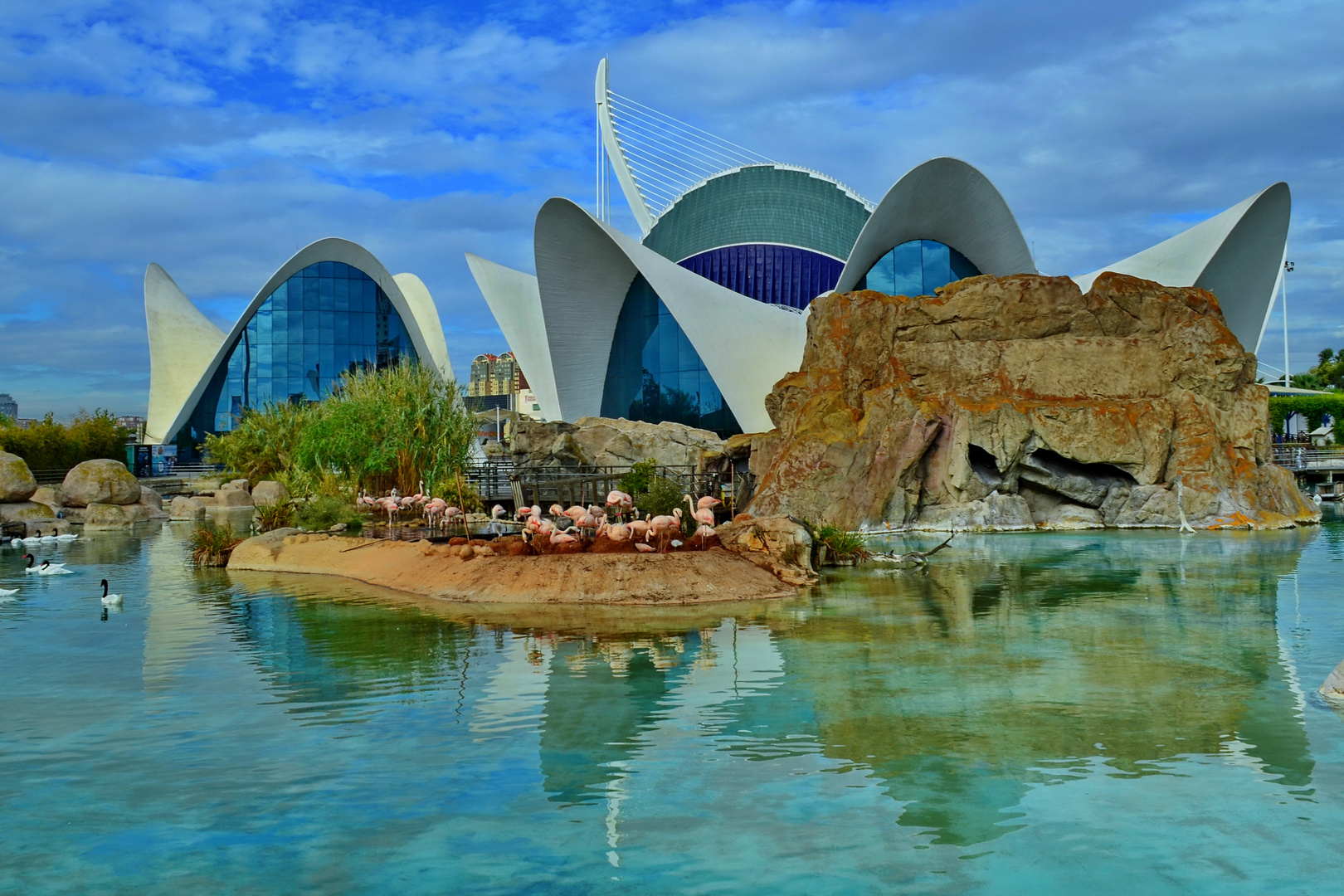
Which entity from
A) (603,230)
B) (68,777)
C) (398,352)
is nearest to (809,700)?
(68,777)

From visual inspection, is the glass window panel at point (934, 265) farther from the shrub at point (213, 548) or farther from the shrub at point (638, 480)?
the shrub at point (213, 548)

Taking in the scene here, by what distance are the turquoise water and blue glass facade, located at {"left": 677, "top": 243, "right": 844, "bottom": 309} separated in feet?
109

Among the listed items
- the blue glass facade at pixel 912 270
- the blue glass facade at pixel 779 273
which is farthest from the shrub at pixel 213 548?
the blue glass facade at pixel 779 273

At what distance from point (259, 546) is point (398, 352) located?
104 feet

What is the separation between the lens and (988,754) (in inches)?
247

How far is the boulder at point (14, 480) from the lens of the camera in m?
27.2

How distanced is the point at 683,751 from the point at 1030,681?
309 cm

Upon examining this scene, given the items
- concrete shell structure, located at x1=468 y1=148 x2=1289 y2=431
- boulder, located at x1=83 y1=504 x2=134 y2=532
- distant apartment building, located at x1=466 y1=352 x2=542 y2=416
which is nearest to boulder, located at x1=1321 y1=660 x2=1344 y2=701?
concrete shell structure, located at x1=468 y1=148 x2=1289 y2=431

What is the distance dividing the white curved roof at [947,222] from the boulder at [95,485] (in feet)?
71.3

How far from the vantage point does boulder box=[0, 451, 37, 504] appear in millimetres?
27188

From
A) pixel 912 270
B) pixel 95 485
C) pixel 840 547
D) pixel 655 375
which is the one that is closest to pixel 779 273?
pixel 912 270

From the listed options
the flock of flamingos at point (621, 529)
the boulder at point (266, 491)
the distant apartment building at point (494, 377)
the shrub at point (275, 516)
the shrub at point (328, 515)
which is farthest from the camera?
the distant apartment building at point (494, 377)

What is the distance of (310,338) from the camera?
155 feet

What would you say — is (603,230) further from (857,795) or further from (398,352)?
(857,795)
